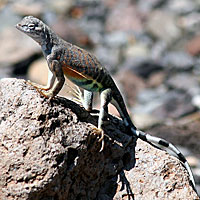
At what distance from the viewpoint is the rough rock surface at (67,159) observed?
4.93 meters

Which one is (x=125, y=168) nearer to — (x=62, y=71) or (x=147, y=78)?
(x=62, y=71)

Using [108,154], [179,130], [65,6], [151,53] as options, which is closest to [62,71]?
[108,154]

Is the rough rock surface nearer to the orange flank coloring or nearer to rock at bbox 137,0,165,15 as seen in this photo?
the orange flank coloring

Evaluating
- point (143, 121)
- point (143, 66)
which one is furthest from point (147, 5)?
point (143, 121)

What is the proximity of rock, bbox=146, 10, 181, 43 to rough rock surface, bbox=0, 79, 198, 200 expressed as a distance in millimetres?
15029

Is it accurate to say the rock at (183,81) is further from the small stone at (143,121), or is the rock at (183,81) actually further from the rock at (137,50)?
the small stone at (143,121)

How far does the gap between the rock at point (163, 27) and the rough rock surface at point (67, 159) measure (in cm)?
1503

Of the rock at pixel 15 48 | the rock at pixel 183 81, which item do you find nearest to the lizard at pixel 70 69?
the rock at pixel 183 81

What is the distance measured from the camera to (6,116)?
16.8ft

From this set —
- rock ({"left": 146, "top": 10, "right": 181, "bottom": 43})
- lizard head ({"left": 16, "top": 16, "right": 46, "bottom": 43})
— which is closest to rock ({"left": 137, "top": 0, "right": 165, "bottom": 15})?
rock ({"left": 146, "top": 10, "right": 181, "bottom": 43})

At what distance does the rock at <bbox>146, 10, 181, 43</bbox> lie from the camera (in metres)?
20.7

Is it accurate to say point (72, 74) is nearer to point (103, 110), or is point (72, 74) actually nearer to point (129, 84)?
point (103, 110)

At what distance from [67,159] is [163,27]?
16.6 m

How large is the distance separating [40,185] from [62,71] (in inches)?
55.5
